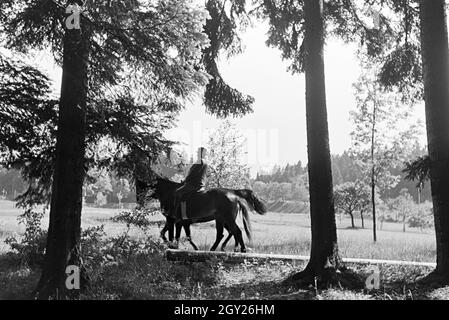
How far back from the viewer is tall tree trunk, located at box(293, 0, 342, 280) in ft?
28.3

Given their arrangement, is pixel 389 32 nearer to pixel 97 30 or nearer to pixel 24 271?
pixel 97 30

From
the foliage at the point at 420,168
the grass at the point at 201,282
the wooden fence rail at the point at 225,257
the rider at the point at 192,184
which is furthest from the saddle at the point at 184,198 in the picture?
the foliage at the point at 420,168

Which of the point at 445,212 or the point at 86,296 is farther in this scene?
the point at 445,212

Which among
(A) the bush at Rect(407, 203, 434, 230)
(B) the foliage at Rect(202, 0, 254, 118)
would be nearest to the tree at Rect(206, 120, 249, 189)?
(B) the foliage at Rect(202, 0, 254, 118)

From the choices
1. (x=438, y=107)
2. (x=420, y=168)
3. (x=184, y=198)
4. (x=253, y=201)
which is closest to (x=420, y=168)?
(x=420, y=168)

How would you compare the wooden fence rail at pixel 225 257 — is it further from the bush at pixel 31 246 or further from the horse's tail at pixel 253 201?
the bush at pixel 31 246

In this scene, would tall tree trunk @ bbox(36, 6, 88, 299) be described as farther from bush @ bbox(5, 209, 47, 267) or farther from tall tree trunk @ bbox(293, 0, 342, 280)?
tall tree trunk @ bbox(293, 0, 342, 280)

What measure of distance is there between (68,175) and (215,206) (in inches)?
178

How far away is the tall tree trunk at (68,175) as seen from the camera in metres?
7.32

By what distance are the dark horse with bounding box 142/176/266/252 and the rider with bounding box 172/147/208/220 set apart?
0.15 m

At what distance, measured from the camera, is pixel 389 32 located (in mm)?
12445
